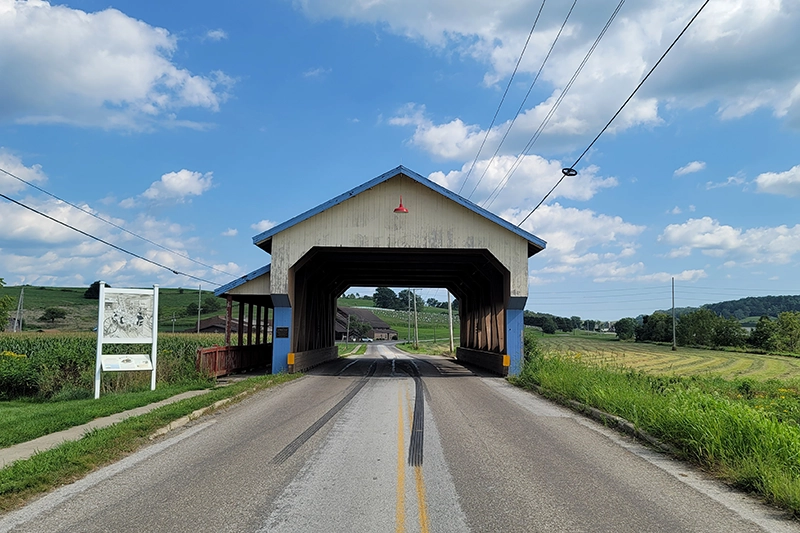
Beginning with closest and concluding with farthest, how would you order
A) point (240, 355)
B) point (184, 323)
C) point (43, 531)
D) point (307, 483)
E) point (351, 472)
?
1. point (43, 531)
2. point (307, 483)
3. point (351, 472)
4. point (240, 355)
5. point (184, 323)

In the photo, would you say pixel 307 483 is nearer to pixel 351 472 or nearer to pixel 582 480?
pixel 351 472

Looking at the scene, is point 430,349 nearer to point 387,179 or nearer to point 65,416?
point 387,179

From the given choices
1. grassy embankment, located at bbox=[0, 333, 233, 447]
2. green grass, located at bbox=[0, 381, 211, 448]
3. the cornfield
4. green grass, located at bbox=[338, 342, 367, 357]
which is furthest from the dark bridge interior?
green grass, located at bbox=[338, 342, 367, 357]

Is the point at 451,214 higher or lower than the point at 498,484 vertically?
higher

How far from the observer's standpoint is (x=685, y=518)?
19.0 feet

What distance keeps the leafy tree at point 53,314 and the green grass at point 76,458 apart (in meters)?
82.8

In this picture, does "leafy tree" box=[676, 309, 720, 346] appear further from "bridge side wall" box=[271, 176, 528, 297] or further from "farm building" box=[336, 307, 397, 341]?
"bridge side wall" box=[271, 176, 528, 297]

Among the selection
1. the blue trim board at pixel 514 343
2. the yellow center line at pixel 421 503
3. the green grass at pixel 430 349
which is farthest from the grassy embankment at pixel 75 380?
the green grass at pixel 430 349

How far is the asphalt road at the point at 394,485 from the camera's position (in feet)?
18.2

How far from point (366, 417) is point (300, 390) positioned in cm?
568

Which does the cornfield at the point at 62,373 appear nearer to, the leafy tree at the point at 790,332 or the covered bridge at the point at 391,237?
the covered bridge at the point at 391,237

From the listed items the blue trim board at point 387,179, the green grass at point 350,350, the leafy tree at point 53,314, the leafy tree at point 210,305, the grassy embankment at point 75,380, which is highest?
the blue trim board at point 387,179

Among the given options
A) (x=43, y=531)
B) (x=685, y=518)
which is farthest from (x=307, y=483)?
(x=685, y=518)

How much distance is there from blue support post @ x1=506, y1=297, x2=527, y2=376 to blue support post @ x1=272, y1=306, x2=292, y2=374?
7958mm
